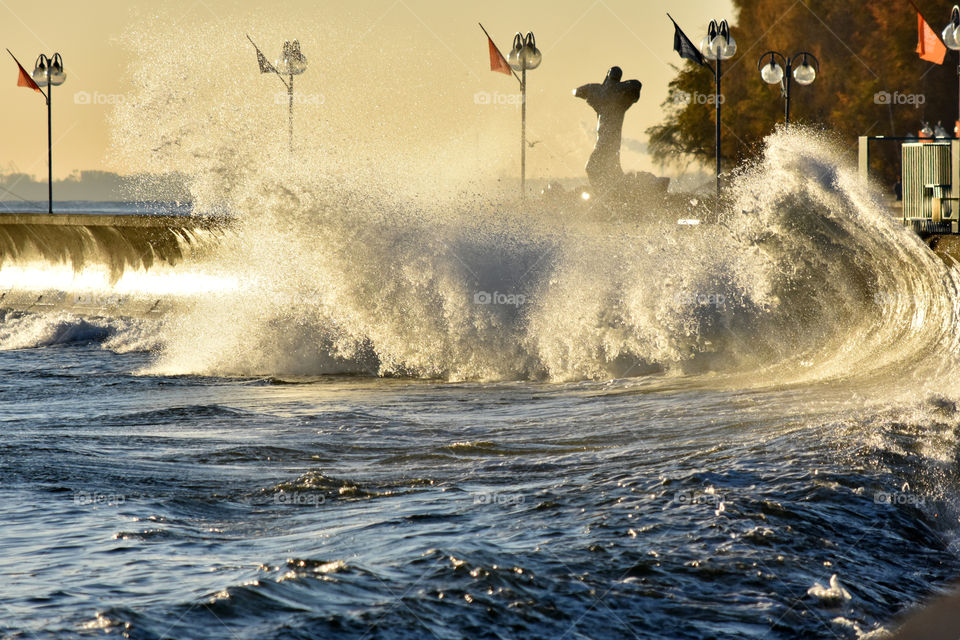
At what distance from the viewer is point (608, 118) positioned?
84.9 ft

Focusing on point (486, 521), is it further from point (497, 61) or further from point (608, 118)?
point (497, 61)

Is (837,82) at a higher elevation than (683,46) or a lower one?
higher

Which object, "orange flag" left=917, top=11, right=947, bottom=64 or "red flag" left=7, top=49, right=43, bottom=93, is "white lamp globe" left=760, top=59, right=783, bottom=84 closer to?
"orange flag" left=917, top=11, right=947, bottom=64

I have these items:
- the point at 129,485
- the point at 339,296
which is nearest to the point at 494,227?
the point at 339,296

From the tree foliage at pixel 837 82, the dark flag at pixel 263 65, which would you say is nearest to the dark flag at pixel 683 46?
the dark flag at pixel 263 65

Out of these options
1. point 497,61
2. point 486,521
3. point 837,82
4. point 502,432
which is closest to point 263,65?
point 497,61

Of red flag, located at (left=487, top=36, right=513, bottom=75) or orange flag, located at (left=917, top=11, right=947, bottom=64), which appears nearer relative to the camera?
orange flag, located at (left=917, top=11, right=947, bottom=64)

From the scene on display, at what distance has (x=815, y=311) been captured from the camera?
11.6 meters

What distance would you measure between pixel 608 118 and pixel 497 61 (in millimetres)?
4792

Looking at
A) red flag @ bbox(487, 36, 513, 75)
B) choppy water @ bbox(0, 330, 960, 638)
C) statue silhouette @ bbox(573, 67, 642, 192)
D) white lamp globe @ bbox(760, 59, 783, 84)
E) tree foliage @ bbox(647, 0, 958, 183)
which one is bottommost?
choppy water @ bbox(0, 330, 960, 638)

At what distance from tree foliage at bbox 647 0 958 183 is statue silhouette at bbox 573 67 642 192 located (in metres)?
22.2

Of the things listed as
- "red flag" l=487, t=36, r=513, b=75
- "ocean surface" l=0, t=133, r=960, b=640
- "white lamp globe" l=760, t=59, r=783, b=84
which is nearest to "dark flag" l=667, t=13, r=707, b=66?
"white lamp globe" l=760, t=59, r=783, b=84

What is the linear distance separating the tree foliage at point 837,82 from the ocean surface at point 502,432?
35.9m

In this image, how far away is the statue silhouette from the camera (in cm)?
2561
